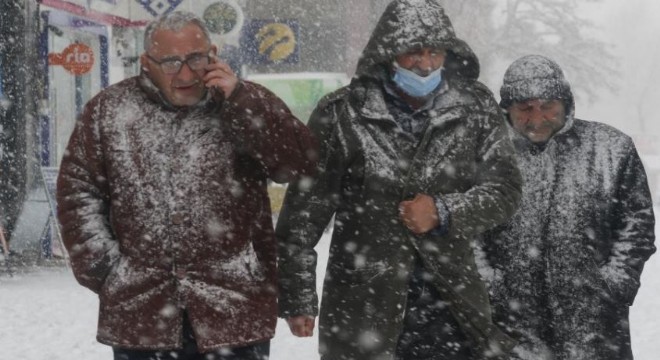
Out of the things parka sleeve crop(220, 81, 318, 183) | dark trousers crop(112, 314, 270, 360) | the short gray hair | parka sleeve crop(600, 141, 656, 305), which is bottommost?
dark trousers crop(112, 314, 270, 360)

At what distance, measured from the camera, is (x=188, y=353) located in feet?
12.0

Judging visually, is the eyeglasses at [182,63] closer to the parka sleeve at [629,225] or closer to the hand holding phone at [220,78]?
the hand holding phone at [220,78]

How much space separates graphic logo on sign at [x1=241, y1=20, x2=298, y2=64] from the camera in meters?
25.6

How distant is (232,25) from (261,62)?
5753 mm

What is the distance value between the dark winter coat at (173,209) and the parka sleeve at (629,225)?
162 centimetres

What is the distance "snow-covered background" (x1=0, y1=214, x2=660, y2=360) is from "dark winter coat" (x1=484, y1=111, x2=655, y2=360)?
296cm

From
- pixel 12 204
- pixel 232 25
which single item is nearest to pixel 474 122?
pixel 12 204

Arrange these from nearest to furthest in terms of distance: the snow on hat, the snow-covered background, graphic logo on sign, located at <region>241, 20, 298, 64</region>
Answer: the snow on hat < the snow-covered background < graphic logo on sign, located at <region>241, 20, 298, 64</region>

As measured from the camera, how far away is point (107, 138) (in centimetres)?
365

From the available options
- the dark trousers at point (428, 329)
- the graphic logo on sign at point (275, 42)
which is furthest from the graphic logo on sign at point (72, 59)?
the graphic logo on sign at point (275, 42)

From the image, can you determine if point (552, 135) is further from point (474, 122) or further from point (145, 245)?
point (145, 245)

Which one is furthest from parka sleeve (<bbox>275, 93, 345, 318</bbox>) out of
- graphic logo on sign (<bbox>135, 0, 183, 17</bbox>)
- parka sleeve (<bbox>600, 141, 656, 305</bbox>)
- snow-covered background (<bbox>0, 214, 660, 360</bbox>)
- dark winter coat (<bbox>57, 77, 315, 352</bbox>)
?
graphic logo on sign (<bbox>135, 0, 183, 17</bbox>)

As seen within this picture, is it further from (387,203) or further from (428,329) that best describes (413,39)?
(428,329)

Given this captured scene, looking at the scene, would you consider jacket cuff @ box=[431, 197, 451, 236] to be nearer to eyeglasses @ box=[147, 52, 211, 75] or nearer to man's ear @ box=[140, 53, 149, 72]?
eyeglasses @ box=[147, 52, 211, 75]
